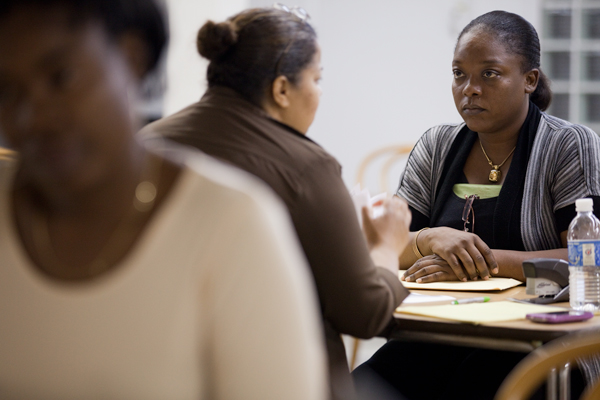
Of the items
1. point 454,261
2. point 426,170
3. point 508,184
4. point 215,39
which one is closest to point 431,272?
point 454,261

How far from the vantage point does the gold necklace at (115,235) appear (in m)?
0.68

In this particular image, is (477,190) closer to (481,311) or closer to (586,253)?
(586,253)

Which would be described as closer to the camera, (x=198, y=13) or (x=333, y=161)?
(x=333, y=161)

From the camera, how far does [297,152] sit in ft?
3.87

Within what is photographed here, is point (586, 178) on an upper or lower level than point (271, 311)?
lower

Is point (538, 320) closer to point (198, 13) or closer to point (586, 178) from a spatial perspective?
point (586, 178)

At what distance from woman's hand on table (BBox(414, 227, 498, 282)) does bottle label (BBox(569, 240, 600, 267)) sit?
12.2 inches

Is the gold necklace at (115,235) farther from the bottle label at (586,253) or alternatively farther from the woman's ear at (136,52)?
the bottle label at (586,253)

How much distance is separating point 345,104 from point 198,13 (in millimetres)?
1334

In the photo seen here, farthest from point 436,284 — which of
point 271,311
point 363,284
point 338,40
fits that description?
point 338,40

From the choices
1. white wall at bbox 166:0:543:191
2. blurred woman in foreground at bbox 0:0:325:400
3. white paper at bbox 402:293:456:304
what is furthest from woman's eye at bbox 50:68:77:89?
white wall at bbox 166:0:543:191

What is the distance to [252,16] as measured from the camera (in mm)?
1316

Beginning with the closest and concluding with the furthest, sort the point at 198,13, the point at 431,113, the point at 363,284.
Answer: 1. the point at 363,284
2. the point at 198,13
3. the point at 431,113

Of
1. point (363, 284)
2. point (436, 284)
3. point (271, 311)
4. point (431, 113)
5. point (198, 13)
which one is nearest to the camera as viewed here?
point (271, 311)
